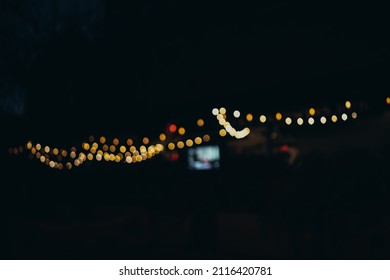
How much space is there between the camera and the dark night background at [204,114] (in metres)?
4.55

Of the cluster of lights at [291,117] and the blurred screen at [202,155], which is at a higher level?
the blurred screen at [202,155]

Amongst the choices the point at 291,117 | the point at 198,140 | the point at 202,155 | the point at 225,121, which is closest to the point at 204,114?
the point at 225,121

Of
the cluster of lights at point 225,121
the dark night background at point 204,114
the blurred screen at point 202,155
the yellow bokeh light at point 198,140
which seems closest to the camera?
the dark night background at point 204,114

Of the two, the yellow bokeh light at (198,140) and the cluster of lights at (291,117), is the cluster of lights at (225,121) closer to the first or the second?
the cluster of lights at (291,117)

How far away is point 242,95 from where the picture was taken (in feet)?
17.1

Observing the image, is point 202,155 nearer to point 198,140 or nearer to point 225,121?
point 198,140

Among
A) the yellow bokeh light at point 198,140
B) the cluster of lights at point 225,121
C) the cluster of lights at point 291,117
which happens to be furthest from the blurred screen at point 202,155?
the cluster of lights at point 225,121

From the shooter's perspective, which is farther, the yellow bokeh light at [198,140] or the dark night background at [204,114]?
the yellow bokeh light at [198,140]

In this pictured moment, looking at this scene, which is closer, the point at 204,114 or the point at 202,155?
the point at 204,114

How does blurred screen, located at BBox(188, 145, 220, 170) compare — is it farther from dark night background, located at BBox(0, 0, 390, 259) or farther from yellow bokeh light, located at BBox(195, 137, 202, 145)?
yellow bokeh light, located at BBox(195, 137, 202, 145)

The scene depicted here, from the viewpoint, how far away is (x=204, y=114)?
578 centimetres

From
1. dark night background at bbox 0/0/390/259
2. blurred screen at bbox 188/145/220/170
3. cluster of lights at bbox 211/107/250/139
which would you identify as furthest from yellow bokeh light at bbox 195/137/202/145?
blurred screen at bbox 188/145/220/170

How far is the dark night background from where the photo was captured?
4.55m
